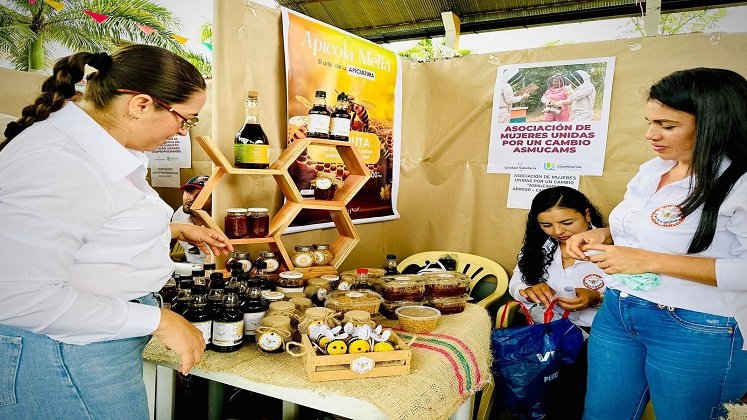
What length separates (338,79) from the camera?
8.18 ft

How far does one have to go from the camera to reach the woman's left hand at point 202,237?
1616 mm

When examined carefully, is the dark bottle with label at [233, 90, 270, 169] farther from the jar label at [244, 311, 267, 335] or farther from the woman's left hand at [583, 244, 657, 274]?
the woman's left hand at [583, 244, 657, 274]

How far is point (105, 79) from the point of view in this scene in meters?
1.03

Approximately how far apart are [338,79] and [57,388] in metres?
1.93

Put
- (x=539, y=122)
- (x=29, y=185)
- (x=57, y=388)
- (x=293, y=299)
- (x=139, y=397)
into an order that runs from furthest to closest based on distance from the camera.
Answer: (x=539, y=122) → (x=293, y=299) → (x=139, y=397) → (x=57, y=388) → (x=29, y=185)

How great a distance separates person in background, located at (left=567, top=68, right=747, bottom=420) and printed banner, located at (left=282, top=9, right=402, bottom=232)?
1.40m

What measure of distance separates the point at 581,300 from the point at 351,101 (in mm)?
1550

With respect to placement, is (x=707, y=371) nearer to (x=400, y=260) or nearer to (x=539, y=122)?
(x=539, y=122)

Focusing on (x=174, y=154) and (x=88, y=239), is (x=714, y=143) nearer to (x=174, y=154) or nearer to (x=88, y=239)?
(x=88, y=239)

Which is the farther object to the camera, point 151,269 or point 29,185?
point 151,269

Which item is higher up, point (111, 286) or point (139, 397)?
point (111, 286)

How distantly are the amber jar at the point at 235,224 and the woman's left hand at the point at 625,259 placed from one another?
4.22ft

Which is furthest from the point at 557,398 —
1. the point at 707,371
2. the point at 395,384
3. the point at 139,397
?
the point at 139,397

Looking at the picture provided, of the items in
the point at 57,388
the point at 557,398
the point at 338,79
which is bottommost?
the point at 557,398
